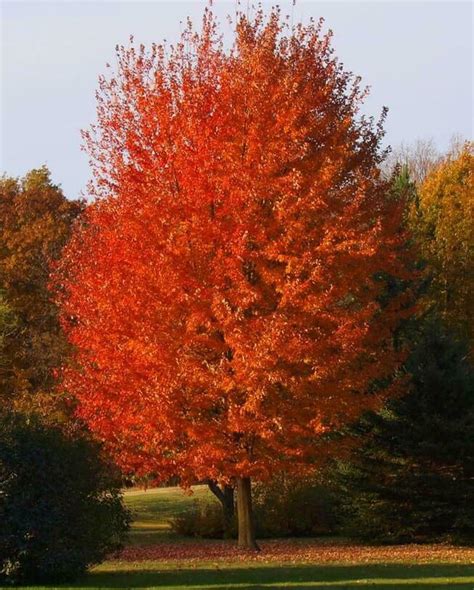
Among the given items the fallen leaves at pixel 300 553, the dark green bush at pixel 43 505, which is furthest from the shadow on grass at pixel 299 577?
the fallen leaves at pixel 300 553

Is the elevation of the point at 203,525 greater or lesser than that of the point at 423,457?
lesser

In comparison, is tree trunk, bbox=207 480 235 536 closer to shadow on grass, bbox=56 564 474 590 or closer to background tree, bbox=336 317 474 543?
background tree, bbox=336 317 474 543

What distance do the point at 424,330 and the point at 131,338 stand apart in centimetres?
1072

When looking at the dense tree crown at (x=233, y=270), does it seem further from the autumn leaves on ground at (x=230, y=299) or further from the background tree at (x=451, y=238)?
the background tree at (x=451, y=238)

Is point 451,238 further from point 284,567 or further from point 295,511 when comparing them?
point 284,567

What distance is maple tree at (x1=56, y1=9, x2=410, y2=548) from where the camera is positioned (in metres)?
20.7

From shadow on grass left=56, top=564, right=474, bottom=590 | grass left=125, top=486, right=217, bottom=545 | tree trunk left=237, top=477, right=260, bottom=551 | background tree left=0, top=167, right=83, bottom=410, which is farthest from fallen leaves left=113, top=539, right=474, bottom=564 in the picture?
background tree left=0, top=167, right=83, bottom=410

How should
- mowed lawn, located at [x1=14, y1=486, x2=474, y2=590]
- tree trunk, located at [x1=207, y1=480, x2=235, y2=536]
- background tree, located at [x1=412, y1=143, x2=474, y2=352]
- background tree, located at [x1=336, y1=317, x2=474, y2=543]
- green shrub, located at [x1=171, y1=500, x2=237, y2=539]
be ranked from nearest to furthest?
mowed lawn, located at [x1=14, y1=486, x2=474, y2=590]
background tree, located at [x1=336, y1=317, x2=474, y2=543]
tree trunk, located at [x1=207, y1=480, x2=235, y2=536]
green shrub, located at [x1=171, y1=500, x2=237, y2=539]
background tree, located at [x1=412, y1=143, x2=474, y2=352]

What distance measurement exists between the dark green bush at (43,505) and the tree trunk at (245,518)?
6.78 metres

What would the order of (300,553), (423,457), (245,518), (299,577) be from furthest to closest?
1. (423,457)
2. (245,518)
3. (300,553)
4. (299,577)

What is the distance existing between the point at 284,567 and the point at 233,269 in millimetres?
5945

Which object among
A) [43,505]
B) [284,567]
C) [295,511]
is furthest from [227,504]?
[43,505]

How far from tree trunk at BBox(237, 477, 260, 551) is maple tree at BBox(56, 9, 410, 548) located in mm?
2333

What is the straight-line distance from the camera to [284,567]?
19.3 meters
